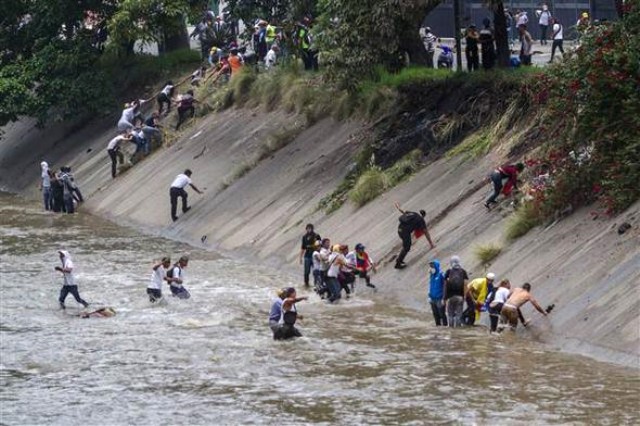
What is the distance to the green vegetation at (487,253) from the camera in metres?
31.4

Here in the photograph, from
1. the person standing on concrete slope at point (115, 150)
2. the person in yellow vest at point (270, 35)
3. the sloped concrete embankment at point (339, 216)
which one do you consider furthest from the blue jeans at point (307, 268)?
the person standing on concrete slope at point (115, 150)

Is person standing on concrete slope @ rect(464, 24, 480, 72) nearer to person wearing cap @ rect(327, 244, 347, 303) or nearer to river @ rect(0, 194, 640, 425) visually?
river @ rect(0, 194, 640, 425)

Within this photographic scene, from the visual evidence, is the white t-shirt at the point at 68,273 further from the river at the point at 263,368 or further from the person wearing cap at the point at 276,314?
the person wearing cap at the point at 276,314

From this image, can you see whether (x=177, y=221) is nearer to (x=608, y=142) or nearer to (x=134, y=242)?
(x=134, y=242)

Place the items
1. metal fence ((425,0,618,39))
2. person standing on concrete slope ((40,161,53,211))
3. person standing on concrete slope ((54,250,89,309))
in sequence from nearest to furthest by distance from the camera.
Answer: person standing on concrete slope ((54,250,89,309)) → person standing on concrete slope ((40,161,53,211)) → metal fence ((425,0,618,39))

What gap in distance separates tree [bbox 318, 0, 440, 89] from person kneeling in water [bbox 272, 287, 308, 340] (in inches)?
498

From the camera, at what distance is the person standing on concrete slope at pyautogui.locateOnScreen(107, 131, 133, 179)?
50.8m

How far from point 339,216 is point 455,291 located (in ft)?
33.2

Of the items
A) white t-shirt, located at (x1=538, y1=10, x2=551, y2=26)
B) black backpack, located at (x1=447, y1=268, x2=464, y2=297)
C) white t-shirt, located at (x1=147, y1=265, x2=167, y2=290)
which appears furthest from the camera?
white t-shirt, located at (x1=538, y1=10, x2=551, y2=26)

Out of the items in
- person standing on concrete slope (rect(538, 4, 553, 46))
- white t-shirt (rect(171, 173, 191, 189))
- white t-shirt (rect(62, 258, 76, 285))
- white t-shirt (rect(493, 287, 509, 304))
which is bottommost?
white t-shirt (rect(493, 287, 509, 304))

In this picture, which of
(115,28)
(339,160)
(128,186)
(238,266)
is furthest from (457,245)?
(115,28)

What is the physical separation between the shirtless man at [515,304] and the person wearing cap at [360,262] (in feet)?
17.9

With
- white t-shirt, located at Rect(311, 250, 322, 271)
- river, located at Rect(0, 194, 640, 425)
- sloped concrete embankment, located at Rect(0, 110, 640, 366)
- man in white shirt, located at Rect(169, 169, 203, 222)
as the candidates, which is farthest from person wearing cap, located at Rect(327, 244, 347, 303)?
man in white shirt, located at Rect(169, 169, 203, 222)

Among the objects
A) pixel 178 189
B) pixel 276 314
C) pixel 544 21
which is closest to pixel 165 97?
pixel 178 189
